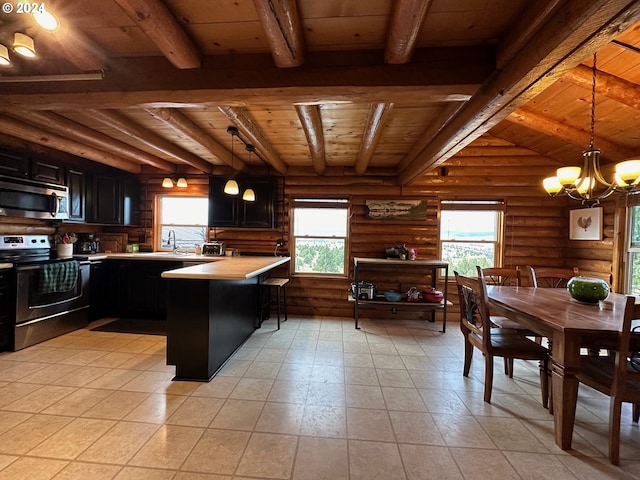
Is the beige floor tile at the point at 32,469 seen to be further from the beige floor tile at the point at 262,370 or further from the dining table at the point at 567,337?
the dining table at the point at 567,337

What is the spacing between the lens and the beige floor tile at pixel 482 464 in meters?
1.57

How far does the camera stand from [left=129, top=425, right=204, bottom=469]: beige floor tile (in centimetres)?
160

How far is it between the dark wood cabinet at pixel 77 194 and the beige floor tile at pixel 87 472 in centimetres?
354

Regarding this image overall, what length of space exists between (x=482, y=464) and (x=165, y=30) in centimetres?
306

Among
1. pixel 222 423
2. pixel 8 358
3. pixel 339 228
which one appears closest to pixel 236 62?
pixel 222 423

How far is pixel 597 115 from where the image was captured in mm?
3045

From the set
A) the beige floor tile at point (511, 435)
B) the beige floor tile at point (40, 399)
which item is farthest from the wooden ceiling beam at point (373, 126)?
the beige floor tile at point (40, 399)

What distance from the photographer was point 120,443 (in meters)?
1.74

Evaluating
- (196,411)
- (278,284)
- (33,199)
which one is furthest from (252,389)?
(33,199)

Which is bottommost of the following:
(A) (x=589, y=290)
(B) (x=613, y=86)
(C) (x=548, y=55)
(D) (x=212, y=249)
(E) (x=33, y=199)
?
(A) (x=589, y=290)

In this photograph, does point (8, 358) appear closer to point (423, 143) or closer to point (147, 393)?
point (147, 393)

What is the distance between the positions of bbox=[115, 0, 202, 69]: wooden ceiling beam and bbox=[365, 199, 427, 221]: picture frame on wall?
10.7 ft

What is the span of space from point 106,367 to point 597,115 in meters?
5.68

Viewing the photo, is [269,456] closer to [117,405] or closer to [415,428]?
[415,428]
